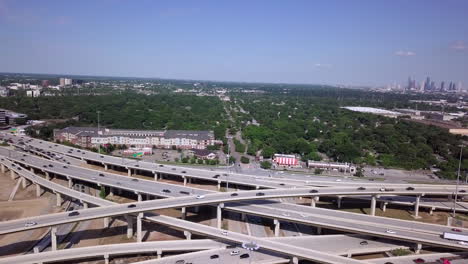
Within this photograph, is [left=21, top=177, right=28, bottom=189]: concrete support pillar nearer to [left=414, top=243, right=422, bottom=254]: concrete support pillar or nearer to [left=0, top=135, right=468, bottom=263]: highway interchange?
[left=0, top=135, right=468, bottom=263]: highway interchange

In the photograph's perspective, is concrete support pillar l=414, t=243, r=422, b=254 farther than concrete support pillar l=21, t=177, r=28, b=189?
No

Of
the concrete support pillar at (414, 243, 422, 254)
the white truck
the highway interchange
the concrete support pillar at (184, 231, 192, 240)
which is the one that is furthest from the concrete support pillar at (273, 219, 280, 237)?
the white truck

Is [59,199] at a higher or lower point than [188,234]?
lower

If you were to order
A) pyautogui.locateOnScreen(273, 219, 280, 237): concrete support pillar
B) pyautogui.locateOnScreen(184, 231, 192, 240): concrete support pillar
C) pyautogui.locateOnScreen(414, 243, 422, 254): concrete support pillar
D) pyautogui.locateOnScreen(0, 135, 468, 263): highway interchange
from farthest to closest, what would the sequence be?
pyautogui.locateOnScreen(273, 219, 280, 237): concrete support pillar, pyautogui.locateOnScreen(184, 231, 192, 240): concrete support pillar, pyautogui.locateOnScreen(414, 243, 422, 254): concrete support pillar, pyautogui.locateOnScreen(0, 135, 468, 263): highway interchange

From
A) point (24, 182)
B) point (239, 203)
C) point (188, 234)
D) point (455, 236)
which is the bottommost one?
point (24, 182)

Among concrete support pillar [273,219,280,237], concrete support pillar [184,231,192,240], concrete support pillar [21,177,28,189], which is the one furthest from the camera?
A: concrete support pillar [21,177,28,189]

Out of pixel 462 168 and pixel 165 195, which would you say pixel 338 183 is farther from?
pixel 462 168

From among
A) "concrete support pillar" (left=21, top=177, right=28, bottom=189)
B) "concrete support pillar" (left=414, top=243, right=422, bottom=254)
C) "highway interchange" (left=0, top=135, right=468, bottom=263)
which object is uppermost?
"highway interchange" (left=0, top=135, right=468, bottom=263)

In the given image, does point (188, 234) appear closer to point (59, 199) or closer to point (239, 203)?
point (239, 203)

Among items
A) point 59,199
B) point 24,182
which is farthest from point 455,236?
point 24,182
